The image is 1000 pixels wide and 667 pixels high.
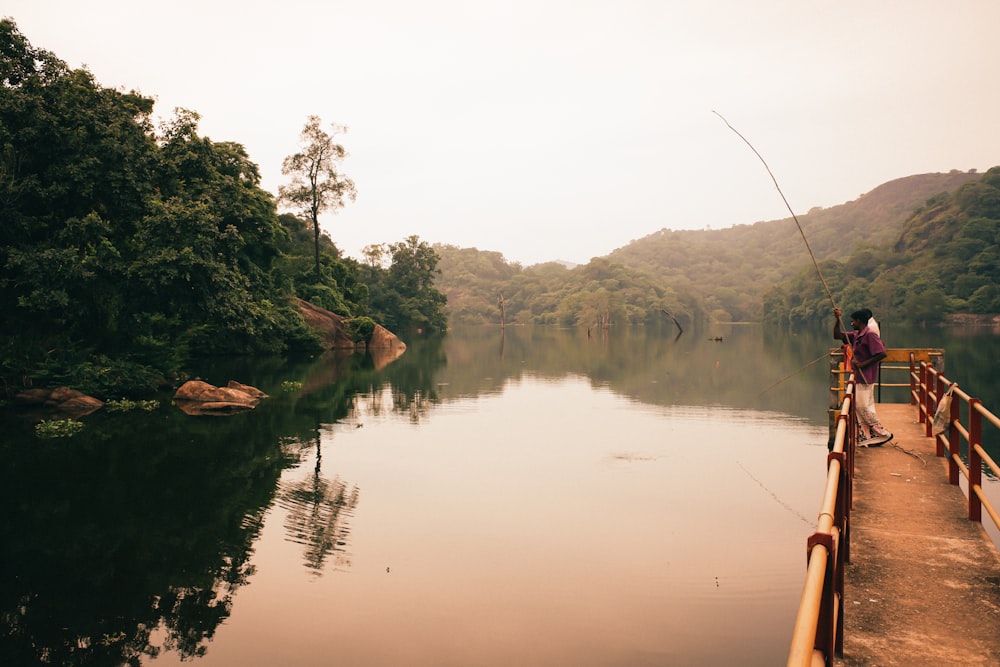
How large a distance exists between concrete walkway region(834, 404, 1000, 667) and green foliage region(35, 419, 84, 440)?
19.4 meters

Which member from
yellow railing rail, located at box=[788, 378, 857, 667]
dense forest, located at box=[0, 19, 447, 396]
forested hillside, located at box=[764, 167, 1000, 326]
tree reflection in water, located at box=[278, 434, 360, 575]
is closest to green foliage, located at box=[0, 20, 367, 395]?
dense forest, located at box=[0, 19, 447, 396]

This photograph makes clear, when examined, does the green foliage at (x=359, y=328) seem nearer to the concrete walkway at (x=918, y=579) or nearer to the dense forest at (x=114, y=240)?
the dense forest at (x=114, y=240)

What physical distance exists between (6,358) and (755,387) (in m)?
29.2

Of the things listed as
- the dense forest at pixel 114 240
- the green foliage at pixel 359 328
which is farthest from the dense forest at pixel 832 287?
the dense forest at pixel 114 240

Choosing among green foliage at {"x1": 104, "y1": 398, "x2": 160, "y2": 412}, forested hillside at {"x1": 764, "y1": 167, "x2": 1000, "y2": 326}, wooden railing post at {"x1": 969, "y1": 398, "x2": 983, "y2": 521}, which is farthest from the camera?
forested hillside at {"x1": 764, "y1": 167, "x2": 1000, "y2": 326}

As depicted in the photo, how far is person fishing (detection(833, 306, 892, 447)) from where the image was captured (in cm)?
1055

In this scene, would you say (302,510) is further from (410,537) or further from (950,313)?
(950,313)

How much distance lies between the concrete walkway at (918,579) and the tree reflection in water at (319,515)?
725 centimetres

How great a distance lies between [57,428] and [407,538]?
43.5 ft

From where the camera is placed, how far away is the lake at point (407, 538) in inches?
328

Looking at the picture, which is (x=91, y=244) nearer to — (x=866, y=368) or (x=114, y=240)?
(x=114, y=240)

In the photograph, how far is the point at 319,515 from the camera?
13094 mm

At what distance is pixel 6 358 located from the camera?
2244cm

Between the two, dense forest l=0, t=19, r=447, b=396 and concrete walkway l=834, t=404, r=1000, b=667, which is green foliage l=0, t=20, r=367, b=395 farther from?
concrete walkway l=834, t=404, r=1000, b=667
